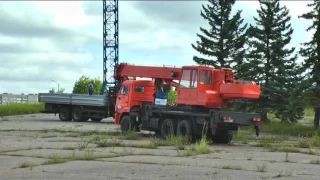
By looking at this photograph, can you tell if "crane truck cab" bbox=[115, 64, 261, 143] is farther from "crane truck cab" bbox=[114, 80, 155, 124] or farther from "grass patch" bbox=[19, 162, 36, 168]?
"grass patch" bbox=[19, 162, 36, 168]

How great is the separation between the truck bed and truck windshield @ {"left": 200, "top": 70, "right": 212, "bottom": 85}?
16.2m

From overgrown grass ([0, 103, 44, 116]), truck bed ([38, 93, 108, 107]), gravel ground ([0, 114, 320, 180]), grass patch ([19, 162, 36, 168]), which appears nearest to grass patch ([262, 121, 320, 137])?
gravel ground ([0, 114, 320, 180])

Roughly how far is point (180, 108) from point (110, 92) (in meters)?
13.7

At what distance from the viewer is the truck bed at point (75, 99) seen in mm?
37906

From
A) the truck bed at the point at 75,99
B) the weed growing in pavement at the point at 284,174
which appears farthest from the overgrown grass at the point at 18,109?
the weed growing in pavement at the point at 284,174

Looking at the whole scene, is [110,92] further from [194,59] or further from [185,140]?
[185,140]

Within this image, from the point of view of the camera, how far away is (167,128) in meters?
23.3

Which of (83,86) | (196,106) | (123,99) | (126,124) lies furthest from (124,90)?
(83,86)

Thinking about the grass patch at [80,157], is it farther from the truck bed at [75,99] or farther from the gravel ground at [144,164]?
the truck bed at [75,99]

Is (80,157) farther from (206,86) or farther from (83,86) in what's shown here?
(83,86)

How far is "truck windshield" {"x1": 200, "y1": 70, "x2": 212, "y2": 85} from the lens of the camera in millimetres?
22344

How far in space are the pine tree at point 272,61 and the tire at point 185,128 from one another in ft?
43.7

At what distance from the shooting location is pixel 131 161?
46.2 ft

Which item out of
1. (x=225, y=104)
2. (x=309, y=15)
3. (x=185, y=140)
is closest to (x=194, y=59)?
(x=309, y=15)
